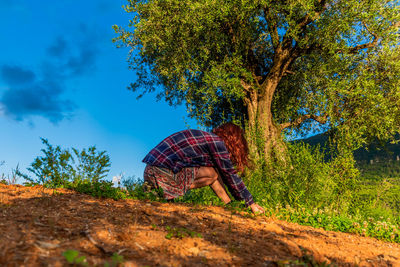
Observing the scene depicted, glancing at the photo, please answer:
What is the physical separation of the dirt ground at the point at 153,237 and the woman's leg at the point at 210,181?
61 cm

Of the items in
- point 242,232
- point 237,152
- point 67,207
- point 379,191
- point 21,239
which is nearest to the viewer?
point 21,239

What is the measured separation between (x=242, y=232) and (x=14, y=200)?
11.7 ft

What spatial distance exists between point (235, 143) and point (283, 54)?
8.52m

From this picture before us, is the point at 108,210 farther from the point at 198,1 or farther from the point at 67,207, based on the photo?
the point at 198,1

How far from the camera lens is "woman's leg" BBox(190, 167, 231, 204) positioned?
593cm

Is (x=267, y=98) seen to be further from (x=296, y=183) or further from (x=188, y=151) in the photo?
(x=188, y=151)

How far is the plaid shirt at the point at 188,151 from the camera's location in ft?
18.3

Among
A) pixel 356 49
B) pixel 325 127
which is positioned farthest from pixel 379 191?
pixel 356 49

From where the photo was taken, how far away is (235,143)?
19.1 ft

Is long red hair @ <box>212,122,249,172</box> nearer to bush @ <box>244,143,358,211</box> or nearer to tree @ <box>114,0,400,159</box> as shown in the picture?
bush @ <box>244,143,358,211</box>

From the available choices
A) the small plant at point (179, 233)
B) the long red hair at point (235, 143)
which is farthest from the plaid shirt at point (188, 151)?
the small plant at point (179, 233)

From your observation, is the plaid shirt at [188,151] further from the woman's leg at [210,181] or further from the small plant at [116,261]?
the small plant at [116,261]

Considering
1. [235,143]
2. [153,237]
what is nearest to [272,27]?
[235,143]

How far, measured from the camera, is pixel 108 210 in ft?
15.2
